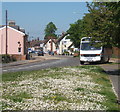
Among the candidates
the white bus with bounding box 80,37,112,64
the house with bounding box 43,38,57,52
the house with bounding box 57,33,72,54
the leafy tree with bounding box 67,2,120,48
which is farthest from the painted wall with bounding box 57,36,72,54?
the leafy tree with bounding box 67,2,120,48

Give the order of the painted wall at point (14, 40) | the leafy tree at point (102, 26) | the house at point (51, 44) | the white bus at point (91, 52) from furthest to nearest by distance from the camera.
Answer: the house at point (51, 44) → the painted wall at point (14, 40) → the white bus at point (91, 52) → the leafy tree at point (102, 26)

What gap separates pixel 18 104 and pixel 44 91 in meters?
2.22

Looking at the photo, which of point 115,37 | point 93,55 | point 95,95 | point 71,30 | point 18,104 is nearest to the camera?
point 18,104

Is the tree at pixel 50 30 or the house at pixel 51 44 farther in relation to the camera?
the tree at pixel 50 30

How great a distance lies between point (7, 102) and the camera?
7.61 m

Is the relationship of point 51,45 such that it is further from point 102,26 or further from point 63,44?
point 102,26

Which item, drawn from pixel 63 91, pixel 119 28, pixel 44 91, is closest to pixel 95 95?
pixel 63 91

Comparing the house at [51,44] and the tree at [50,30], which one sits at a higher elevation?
the tree at [50,30]

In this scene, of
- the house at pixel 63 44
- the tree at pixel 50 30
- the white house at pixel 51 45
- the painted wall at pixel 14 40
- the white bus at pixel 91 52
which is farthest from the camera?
the tree at pixel 50 30

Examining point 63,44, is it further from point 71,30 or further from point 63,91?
point 63,91

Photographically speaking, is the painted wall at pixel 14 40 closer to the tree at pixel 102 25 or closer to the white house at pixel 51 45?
the tree at pixel 102 25

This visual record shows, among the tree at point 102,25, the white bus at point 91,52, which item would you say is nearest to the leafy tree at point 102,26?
the tree at point 102,25

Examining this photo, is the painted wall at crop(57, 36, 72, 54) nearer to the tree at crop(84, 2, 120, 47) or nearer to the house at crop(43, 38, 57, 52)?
the house at crop(43, 38, 57, 52)

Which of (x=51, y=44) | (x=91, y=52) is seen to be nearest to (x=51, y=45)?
(x=51, y=44)
